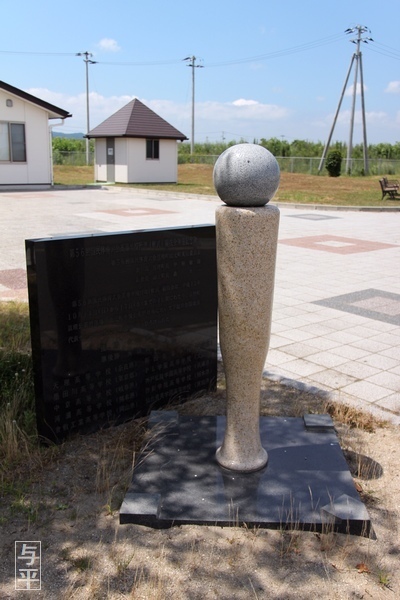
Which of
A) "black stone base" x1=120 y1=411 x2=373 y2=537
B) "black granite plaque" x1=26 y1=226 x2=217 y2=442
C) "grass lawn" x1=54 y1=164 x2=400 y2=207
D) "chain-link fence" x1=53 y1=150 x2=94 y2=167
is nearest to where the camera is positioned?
"black stone base" x1=120 y1=411 x2=373 y2=537

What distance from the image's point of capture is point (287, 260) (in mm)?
11039

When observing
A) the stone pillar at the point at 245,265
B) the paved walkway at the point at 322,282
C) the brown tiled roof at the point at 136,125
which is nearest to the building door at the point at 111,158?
the brown tiled roof at the point at 136,125

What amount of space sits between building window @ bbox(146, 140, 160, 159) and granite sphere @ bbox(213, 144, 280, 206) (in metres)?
30.8

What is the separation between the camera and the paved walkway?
17.8 feet

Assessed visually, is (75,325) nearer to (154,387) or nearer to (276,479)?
(154,387)

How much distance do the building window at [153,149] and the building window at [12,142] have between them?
25.8 feet

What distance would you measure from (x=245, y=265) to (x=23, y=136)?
26339mm

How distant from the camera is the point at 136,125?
32.8 metres

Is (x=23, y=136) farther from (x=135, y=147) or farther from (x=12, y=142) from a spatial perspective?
(x=135, y=147)

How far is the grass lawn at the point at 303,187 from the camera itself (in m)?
23.0

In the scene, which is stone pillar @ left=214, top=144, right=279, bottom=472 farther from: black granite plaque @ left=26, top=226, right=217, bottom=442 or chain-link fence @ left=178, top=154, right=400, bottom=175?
chain-link fence @ left=178, top=154, right=400, bottom=175

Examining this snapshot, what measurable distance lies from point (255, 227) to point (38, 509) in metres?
1.95

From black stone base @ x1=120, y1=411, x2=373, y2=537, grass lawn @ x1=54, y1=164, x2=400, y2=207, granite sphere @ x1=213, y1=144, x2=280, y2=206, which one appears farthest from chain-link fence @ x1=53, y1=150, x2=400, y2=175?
granite sphere @ x1=213, y1=144, x2=280, y2=206

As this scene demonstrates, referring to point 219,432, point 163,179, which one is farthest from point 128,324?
point 163,179
